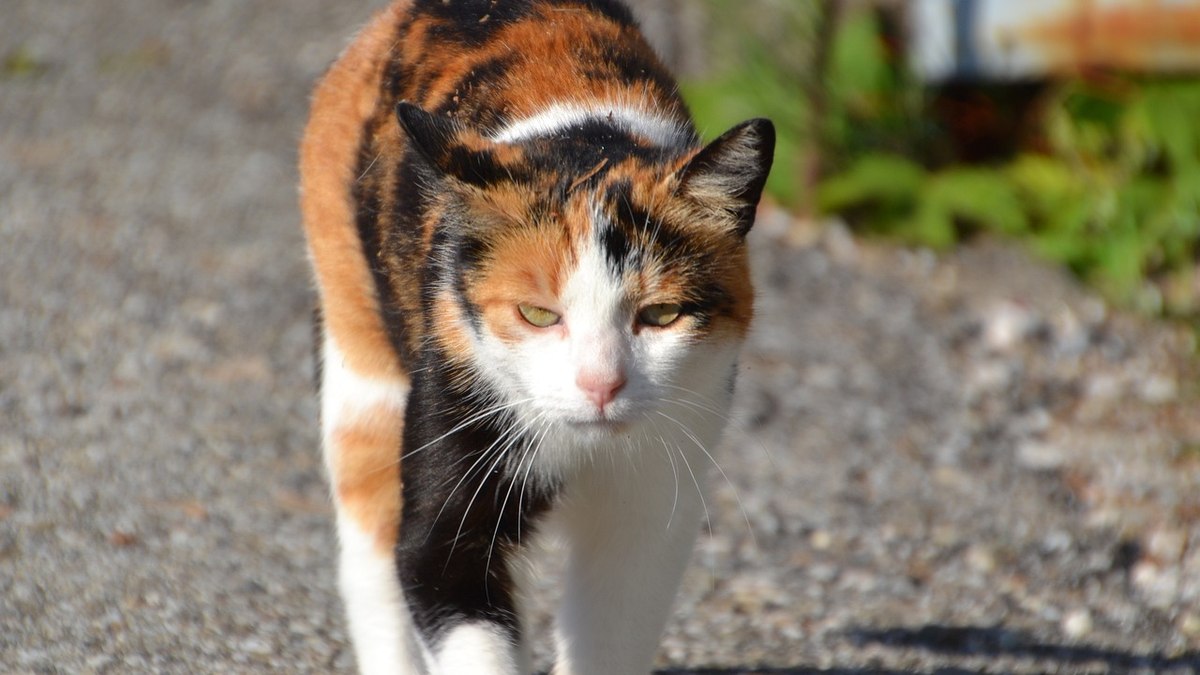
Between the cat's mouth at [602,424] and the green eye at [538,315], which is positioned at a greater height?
the green eye at [538,315]

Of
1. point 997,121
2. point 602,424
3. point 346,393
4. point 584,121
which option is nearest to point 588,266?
point 602,424

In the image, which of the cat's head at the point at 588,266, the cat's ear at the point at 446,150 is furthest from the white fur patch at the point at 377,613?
the cat's ear at the point at 446,150

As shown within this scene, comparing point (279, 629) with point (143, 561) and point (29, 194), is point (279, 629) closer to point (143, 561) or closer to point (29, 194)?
point (143, 561)

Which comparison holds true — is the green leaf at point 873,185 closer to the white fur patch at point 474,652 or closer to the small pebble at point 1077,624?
the small pebble at point 1077,624

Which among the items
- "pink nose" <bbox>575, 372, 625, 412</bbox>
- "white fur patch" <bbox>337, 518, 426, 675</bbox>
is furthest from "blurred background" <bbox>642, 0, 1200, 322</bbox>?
"pink nose" <bbox>575, 372, 625, 412</bbox>

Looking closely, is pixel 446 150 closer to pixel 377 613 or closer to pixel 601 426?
pixel 601 426

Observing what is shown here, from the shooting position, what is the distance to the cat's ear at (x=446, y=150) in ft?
8.79

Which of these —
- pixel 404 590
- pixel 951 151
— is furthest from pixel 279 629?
pixel 951 151

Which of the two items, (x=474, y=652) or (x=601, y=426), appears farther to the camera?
(x=474, y=652)

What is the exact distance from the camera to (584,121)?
121 inches

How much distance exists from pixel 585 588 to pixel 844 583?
1.55 m

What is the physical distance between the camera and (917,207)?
7.09 metres

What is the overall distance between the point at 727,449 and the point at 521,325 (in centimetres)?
264

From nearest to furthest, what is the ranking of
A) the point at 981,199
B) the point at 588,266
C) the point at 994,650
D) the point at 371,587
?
the point at 588,266 → the point at 371,587 → the point at 994,650 → the point at 981,199
